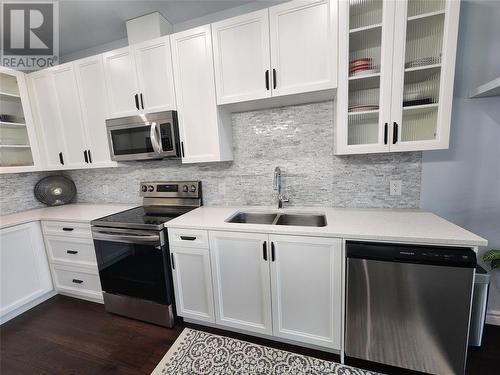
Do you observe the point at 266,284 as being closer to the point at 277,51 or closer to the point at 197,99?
the point at 197,99

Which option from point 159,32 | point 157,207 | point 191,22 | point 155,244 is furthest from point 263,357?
point 191,22

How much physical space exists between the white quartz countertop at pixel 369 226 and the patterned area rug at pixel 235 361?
916 mm

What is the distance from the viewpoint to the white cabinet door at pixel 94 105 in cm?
215

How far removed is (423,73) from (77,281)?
3550mm

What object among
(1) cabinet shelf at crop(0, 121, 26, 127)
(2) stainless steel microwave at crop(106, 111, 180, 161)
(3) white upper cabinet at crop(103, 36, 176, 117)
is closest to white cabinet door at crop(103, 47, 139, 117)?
(3) white upper cabinet at crop(103, 36, 176, 117)

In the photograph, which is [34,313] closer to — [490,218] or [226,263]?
[226,263]

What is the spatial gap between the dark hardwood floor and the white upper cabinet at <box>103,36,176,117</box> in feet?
6.41

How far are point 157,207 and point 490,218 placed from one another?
293cm

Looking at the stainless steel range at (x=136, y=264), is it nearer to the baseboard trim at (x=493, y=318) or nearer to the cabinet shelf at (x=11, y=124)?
the cabinet shelf at (x=11, y=124)

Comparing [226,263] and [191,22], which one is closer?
[226,263]

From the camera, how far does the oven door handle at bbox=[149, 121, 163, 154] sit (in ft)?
6.40

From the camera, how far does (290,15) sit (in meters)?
1.54

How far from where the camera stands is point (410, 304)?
1.27m

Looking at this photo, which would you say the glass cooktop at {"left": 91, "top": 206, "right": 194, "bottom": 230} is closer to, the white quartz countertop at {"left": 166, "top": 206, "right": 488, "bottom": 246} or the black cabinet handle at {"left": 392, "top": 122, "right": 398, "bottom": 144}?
the white quartz countertop at {"left": 166, "top": 206, "right": 488, "bottom": 246}
